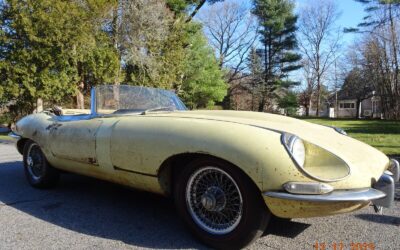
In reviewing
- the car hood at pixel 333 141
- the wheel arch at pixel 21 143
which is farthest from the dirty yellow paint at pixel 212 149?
the wheel arch at pixel 21 143

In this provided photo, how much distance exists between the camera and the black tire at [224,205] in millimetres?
2787

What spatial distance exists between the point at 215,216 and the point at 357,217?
4.99ft

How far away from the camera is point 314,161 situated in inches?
110

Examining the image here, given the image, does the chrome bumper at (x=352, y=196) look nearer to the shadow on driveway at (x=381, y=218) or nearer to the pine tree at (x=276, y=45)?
the shadow on driveway at (x=381, y=218)

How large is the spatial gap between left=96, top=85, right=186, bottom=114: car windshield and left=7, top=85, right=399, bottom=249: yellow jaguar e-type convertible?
218 mm

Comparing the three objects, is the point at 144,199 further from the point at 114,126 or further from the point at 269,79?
the point at 269,79

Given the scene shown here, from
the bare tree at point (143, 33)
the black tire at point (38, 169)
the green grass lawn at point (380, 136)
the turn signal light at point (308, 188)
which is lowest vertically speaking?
the green grass lawn at point (380, 136)

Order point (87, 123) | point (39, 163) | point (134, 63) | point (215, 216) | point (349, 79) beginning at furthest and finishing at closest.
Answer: point (349, 79) → point (134, 63) → point (39, 163) → point (87, 123) → point (215, 216)

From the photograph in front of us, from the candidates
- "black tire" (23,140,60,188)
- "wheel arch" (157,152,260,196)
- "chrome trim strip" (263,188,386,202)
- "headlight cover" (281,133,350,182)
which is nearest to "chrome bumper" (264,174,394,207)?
"chrome trim strip" (263,188,386,202)

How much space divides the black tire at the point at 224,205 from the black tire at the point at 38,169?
87.1 inches

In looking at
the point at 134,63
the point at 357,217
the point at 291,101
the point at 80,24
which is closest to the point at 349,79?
the point at 291,101

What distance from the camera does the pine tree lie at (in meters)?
44.0

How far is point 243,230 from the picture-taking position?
2.81 m

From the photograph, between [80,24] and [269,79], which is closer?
[80,24]
